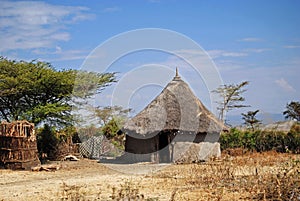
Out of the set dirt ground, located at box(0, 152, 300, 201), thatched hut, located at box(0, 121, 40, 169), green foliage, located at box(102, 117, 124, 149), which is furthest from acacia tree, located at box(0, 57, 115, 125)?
dirt ground, located at box(0, 152, 300, 201)

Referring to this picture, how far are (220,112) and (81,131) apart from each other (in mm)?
15694

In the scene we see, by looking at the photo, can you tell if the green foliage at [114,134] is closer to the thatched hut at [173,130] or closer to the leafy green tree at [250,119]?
the thatched hut at [173,130]

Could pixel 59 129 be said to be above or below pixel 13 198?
above

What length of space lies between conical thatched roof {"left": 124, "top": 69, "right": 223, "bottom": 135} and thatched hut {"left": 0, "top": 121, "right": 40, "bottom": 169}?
15.8ft

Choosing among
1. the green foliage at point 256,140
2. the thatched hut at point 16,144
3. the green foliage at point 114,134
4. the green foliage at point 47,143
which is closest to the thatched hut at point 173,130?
the green foliage at point 256,140

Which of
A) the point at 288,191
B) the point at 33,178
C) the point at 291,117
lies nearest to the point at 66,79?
the point at 33,178

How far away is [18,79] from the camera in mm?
22938

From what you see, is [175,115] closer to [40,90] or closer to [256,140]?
[256,140]

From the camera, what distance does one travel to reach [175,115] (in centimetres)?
2094

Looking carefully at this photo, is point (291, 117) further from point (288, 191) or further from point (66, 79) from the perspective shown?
point (288, 191)

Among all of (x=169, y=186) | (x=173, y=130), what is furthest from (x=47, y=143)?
(x=169, y=186)

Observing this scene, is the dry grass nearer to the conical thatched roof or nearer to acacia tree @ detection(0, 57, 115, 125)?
the conical thatched roof

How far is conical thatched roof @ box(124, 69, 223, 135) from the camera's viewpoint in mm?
20609

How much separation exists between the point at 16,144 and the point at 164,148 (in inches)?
261
